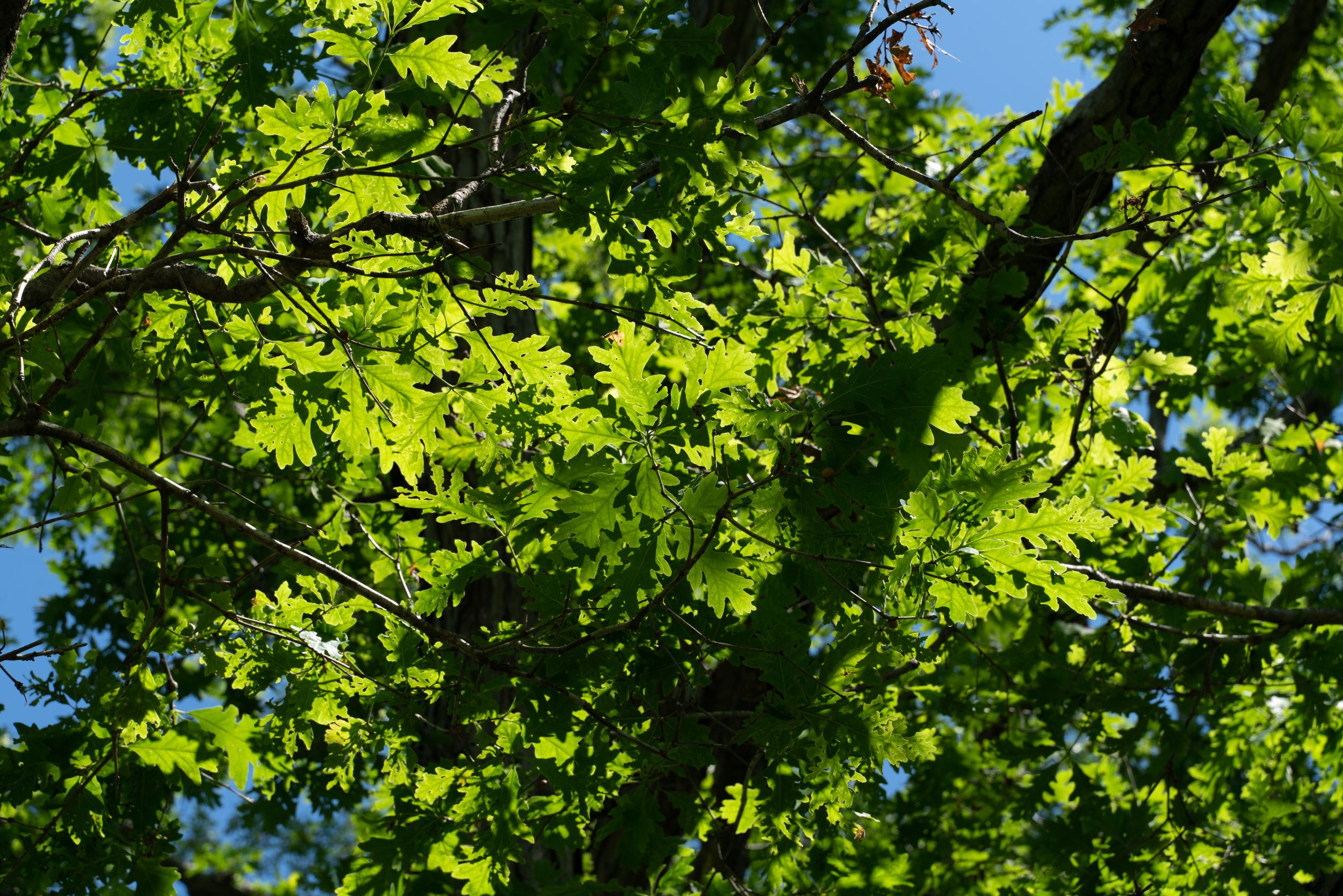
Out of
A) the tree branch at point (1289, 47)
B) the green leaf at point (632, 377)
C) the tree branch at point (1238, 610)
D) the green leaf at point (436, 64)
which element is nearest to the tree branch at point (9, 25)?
the green leaf at point (436, 64)

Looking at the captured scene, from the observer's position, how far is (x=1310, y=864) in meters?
3.77

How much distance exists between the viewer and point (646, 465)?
6.63ft

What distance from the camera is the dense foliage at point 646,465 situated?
7.19 feet

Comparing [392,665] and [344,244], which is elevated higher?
[344,244]

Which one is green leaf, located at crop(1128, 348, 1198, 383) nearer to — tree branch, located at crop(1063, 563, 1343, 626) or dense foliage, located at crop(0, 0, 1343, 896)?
dense foliage, located at crop(0, 0, 1343, 896)

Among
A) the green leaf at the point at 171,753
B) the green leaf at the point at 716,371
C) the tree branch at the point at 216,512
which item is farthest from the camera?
the green leaf at the point at 171,753

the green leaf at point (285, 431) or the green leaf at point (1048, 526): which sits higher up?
the green leaf at point (285, 431)

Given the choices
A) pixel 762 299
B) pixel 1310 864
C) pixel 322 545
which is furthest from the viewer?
pixel 1310 864

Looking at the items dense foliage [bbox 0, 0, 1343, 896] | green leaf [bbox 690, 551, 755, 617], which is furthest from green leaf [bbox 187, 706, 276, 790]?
green leaf [bbox 690, 551, 755, 617]

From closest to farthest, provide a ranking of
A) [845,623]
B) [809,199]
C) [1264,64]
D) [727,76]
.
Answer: [727,76] < [845,623] < [809,199] < [1264,64]

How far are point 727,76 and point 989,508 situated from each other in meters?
1.08

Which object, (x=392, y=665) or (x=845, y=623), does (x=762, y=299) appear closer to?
(x=845, y=623)

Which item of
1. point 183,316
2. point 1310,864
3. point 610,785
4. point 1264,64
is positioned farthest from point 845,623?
point 1264,64

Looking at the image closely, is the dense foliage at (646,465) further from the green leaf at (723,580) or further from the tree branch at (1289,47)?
the tree branch at (1289,47)
